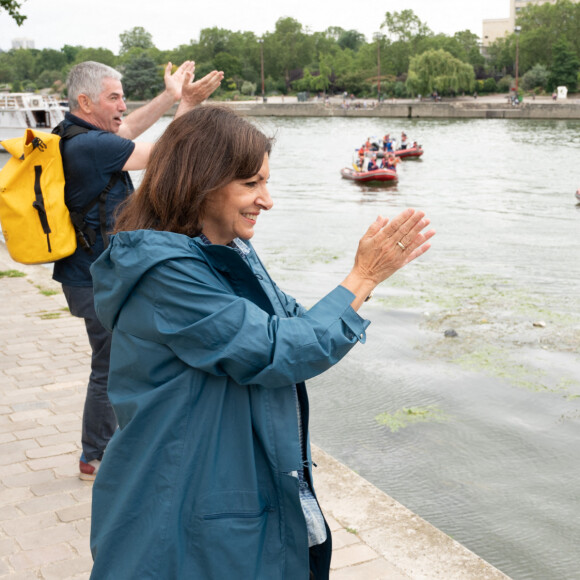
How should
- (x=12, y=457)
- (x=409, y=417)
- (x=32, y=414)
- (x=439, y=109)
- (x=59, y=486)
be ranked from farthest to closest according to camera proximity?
(x=439, y=109) → (x=409, y=417) → (x=32, y=414) → (x=12, y=457) → (x=59, y=486)

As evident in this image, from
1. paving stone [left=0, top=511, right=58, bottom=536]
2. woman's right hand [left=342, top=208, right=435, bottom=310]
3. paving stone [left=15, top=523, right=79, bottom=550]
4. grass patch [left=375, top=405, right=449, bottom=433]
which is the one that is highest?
woman's right hand [left=342, top=208, right=435, bottom=310]

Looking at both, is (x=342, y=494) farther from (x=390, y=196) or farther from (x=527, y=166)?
(x=527, y=166)

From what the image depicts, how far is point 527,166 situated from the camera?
1366 inches

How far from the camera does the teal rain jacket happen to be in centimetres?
171

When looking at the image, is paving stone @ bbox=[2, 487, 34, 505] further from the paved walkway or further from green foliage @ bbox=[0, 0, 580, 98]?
green foliage @ bbox=[0, 0, 580, 98]

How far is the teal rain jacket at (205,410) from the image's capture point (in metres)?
1.71

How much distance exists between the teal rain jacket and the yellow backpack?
1716 millimetres

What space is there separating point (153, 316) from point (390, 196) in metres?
26.0

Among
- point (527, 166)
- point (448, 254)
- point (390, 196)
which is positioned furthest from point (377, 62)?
point (448, 254)

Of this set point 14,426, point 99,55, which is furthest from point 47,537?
point 99,55

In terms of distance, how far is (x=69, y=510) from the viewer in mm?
3549

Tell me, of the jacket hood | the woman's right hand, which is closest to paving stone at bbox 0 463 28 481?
the jacket hood

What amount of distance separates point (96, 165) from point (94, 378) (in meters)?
0.92

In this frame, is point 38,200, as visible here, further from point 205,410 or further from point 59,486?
point 205,410
